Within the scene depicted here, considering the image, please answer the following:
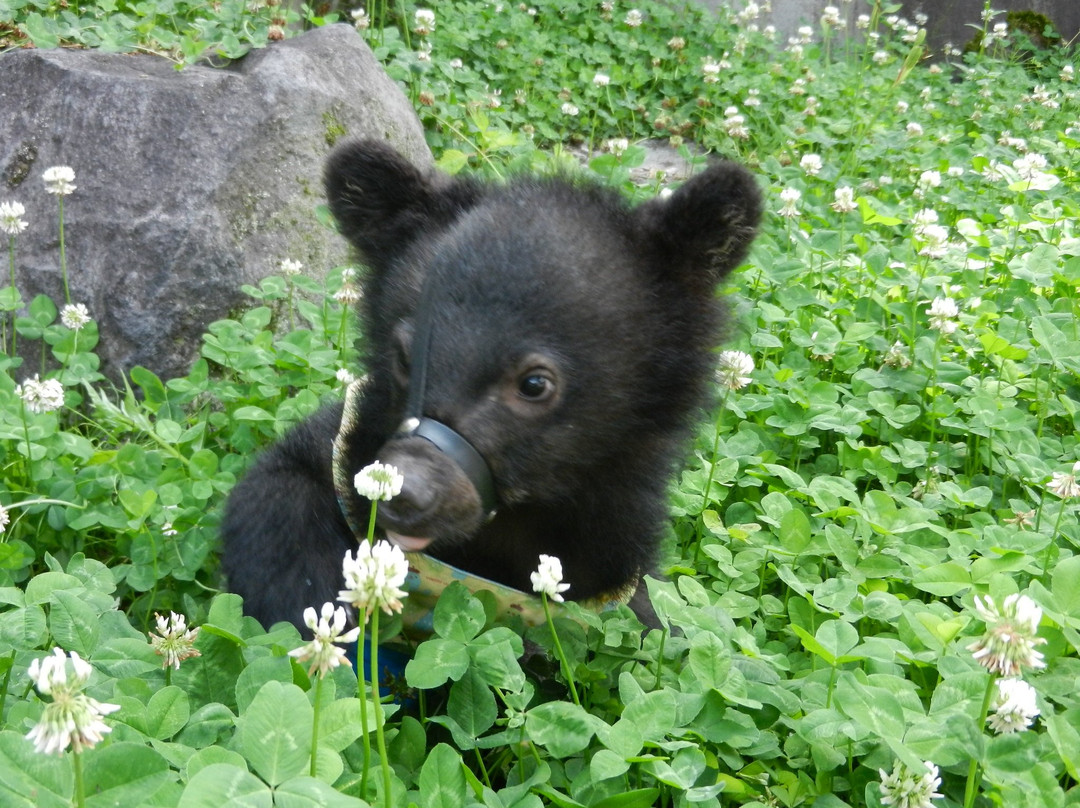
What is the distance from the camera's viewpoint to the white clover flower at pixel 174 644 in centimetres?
212

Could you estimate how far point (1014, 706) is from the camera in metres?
1.85

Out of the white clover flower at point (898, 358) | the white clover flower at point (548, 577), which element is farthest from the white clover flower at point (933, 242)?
the white clover flower at point (548, 577)

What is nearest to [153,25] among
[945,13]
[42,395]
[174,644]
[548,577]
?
[42,395]

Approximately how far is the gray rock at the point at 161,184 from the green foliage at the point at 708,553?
227 mm

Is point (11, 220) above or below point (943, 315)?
below

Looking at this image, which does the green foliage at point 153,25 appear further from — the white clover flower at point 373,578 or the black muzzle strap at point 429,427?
the white clover flower at point 373,578

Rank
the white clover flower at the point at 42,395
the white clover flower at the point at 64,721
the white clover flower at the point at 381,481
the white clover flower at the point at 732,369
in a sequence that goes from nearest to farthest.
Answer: the white clover flower at the point at 64,721 → the white clover flower at the point at 381,481 → the white clover flower at the point at 732,369 → the white clover flower at the point at 42,395

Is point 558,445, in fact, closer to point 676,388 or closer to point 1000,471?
point 676,388

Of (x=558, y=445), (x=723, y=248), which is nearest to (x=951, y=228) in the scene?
(x=723, y=248)

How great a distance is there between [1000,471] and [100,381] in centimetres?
327

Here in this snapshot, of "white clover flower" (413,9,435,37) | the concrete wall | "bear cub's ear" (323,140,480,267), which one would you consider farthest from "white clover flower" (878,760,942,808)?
the concrete wall

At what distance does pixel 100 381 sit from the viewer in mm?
4254

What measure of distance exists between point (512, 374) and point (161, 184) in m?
2.54

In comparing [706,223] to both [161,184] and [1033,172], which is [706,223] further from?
[1033,172]
